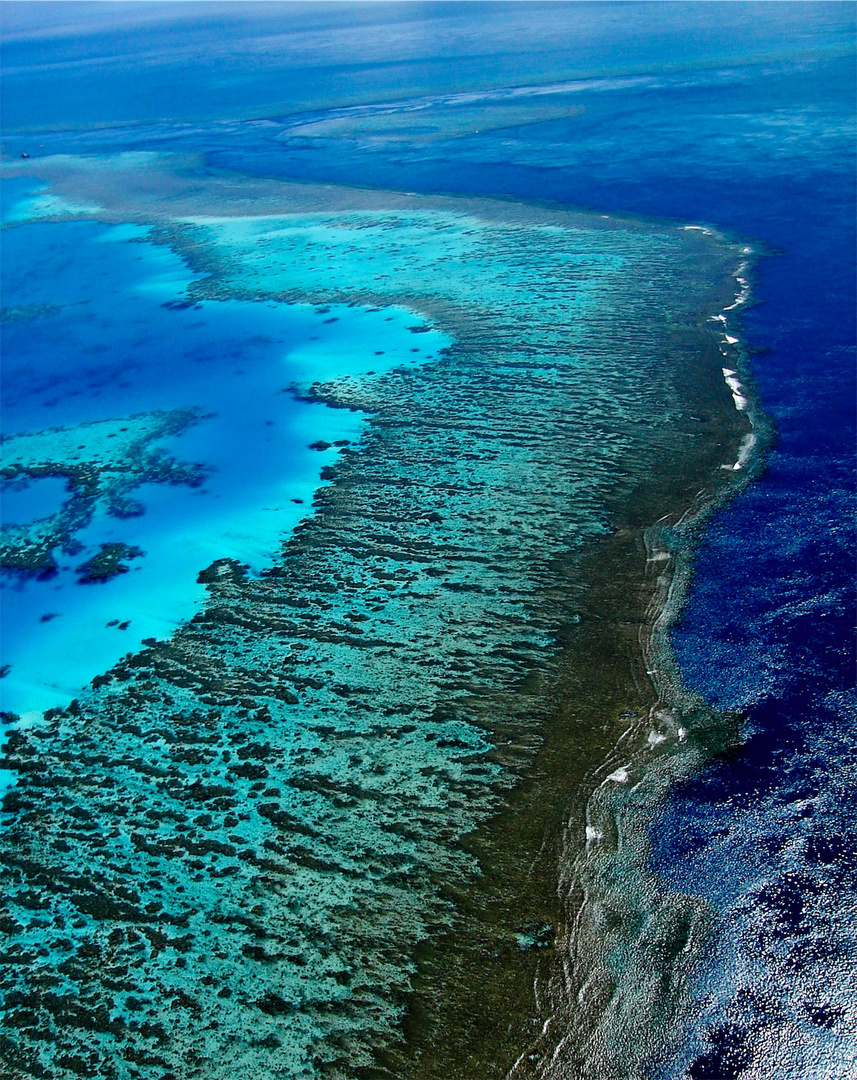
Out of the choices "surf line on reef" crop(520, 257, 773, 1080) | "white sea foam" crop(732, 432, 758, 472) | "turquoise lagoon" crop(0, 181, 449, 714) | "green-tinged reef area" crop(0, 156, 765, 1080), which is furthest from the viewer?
"white sea foam" crop(732, 432, 758, 472)

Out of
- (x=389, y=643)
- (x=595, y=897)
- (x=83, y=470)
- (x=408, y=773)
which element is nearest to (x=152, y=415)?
(x=83, y=470)

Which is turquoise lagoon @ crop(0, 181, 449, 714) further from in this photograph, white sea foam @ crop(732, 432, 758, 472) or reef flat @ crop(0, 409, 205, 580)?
white sea foam @ crop(732, 432, 758, 472)

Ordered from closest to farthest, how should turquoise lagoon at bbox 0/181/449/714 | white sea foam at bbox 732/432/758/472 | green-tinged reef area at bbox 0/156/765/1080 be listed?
green-tinged reef area at bbox 0/156/765/1080
turquoise lagoon at bbox 0/181/449/714
white sea foam at bbox 732/432/758/472

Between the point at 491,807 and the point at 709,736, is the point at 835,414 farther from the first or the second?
→ the point at 491,807

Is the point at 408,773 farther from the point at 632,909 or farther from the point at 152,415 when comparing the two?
the point at 152,415

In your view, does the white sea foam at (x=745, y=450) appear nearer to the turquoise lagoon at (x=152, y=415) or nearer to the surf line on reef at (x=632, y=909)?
the surf line on reef at (x=632, y=909)

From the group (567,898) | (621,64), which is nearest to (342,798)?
(567,898)

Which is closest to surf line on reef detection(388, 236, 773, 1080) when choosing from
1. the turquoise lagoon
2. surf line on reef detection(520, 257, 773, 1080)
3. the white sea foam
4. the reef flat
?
surf line on reef detection(520, 257, 773, 1080)
